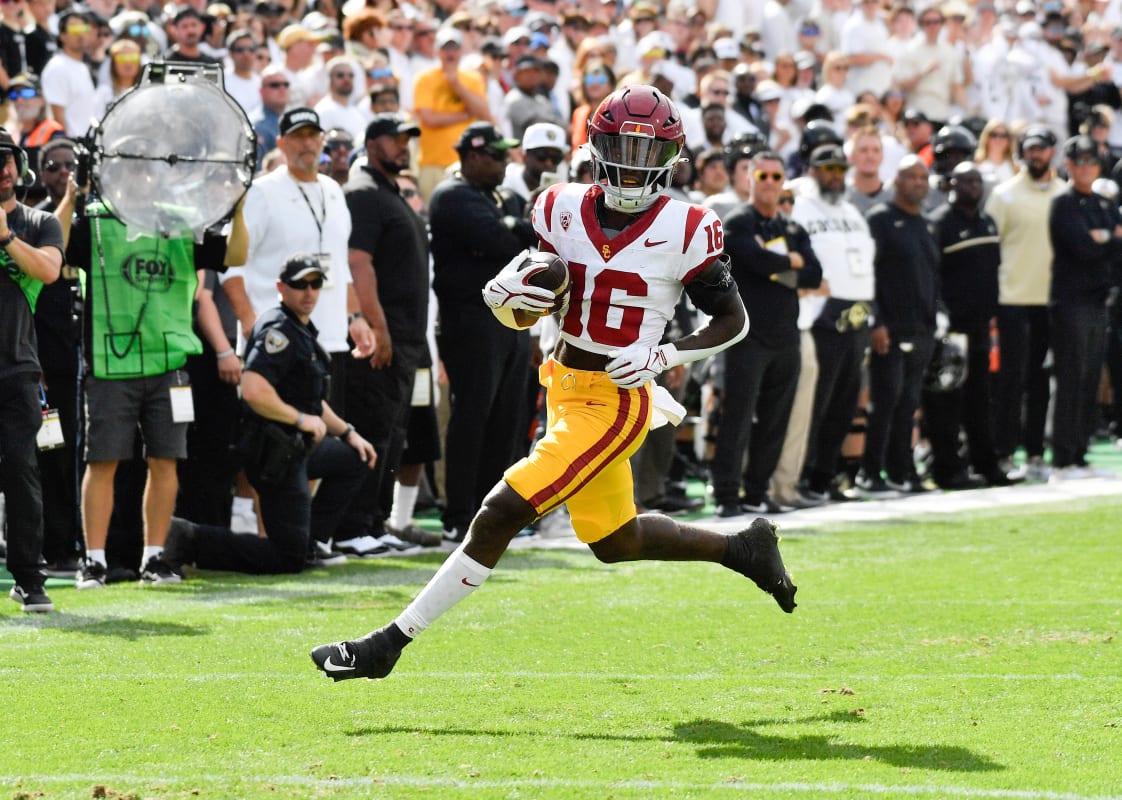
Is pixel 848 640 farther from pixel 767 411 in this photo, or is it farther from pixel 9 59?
pixel 9 59

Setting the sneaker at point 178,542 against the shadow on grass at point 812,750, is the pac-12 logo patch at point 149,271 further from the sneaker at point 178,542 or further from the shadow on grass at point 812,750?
the shadow on grass at point 812,750

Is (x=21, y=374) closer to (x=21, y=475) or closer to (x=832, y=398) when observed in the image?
(x=21, y=475)

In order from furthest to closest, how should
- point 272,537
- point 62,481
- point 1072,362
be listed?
point 1072,362 → point 62,481 → point 272,537

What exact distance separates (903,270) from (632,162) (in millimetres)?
6956

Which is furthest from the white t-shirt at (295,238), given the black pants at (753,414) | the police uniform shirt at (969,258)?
the police uniform shirt at (969,258)

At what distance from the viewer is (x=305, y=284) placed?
9172mm

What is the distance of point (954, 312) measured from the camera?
1352cm

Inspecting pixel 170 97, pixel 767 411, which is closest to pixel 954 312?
pixel 767 411

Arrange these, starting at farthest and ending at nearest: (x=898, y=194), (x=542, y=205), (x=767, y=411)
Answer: (x=898, y=194), (x=767, y=411), (x=542, y=205)

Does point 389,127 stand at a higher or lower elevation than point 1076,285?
higher

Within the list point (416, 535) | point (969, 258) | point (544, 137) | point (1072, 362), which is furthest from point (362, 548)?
point (1072, 362)

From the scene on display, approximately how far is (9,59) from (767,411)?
5.79 meters

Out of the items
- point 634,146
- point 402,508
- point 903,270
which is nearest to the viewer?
point 634,146

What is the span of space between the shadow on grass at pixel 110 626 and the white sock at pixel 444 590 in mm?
1715
